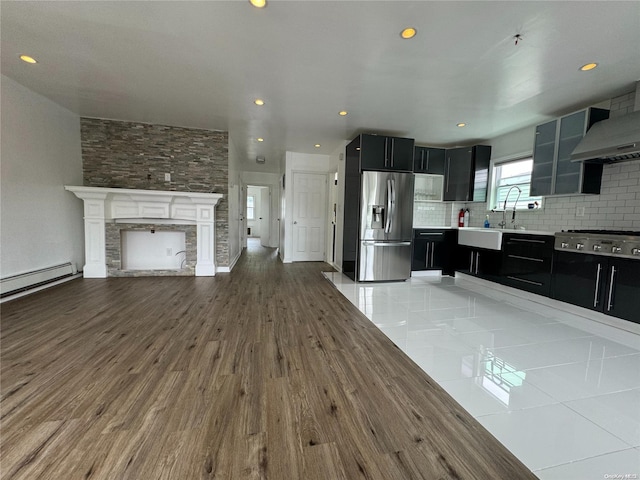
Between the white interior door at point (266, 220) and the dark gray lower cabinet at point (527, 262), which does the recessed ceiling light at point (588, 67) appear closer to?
the dark gray lower cabinet at point (527, 262)

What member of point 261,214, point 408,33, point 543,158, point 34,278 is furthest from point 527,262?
point 261,214

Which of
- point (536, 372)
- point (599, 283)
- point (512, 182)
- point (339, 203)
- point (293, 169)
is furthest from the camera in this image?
point (293, 169)

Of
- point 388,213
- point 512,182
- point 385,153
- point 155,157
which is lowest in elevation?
point 388,213

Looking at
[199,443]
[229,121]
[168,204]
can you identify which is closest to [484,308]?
[199,443]

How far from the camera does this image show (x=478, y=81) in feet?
9.50

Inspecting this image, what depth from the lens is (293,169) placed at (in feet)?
20.1

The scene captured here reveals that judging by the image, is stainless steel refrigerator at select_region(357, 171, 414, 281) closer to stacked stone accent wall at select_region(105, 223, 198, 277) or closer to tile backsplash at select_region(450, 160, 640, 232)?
tile backsplash at select_region(450, 160, 640, 232)

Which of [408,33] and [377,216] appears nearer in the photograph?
[408,33]

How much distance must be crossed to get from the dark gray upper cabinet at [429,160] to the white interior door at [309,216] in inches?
87.2

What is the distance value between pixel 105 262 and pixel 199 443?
4.35 m

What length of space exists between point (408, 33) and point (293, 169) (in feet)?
13.8

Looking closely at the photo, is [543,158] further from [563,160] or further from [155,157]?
[155,157]

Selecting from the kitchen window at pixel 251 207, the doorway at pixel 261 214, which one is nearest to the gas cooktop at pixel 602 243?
the doorway at pixel 261 214

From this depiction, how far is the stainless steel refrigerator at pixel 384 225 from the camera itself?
4312mm
